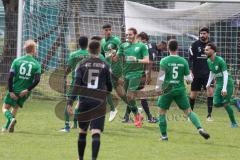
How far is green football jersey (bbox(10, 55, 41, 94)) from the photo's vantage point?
42.1 feet

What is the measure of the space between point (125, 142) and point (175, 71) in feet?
5.00

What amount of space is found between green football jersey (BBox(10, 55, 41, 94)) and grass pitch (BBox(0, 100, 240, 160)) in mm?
891

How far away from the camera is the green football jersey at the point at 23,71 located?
12.8m

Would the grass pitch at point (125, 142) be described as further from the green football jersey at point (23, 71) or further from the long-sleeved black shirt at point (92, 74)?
the long-sleeved black shirt at point (92, 74)

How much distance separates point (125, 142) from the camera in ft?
39.9

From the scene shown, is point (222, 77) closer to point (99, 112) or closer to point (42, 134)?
point (42, 134)

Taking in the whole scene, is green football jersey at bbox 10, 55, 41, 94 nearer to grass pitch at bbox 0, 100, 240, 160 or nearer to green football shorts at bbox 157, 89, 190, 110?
grass pitch at bbox 0, 100, 240, 160

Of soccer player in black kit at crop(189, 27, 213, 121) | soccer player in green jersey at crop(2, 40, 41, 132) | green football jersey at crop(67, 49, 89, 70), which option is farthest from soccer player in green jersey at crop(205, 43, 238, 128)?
soccer player in green jersey at crop(2, 40, 41, 132)

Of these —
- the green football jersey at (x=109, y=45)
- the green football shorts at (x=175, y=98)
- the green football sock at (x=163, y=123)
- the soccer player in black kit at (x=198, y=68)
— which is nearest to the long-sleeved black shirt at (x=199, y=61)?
the soccer player in black kit at (x=198, y=68)

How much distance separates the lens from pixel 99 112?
987 centimetres

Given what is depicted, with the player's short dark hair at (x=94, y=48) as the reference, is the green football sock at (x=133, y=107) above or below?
below

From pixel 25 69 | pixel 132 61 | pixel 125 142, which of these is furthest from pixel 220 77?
pixel 25 69

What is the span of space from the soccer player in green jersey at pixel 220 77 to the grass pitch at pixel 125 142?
0.59m

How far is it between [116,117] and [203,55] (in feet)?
8.13
